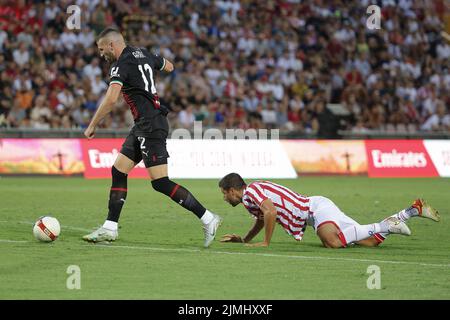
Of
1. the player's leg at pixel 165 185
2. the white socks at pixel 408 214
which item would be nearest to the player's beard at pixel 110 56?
the player's leg at pixel 165 185

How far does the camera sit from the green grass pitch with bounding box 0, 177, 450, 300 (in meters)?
8.73

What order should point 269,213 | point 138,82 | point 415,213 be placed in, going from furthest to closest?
point 415,213
point 138,82
point 269,213

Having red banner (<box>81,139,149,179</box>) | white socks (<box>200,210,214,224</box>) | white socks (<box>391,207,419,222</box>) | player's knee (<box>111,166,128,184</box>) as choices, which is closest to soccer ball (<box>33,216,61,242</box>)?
player's knee (<box>111,166,128,184</box>)

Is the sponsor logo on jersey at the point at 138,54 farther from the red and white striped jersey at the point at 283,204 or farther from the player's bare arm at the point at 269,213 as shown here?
the player's bare arm at the point at 269,213

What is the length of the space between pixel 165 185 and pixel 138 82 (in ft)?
4.28

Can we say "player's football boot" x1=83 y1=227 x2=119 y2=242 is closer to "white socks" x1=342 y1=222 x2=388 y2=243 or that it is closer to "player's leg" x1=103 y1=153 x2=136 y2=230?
"player's leg" x1=103 y1=153 x2=136 y2=230

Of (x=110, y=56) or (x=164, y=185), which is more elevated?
(x=110, y=56)

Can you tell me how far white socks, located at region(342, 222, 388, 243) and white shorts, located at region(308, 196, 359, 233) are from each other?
7cm

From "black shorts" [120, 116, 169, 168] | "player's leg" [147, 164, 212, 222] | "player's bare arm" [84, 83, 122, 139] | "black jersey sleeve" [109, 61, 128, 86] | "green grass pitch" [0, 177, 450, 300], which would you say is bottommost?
"green grass pitch" [0, 177, 450, 300]

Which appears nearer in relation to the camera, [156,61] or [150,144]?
[150,144]

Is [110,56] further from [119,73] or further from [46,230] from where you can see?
[46,230]

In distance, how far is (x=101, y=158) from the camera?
84.4 feet

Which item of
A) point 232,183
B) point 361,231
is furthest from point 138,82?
point 361,231
